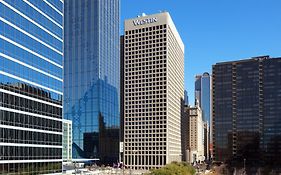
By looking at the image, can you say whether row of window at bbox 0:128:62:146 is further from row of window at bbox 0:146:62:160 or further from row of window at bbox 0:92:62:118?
row of window at bbox 0:92:62:118

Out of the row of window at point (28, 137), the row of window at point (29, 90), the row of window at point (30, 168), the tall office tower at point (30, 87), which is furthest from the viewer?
the row of window at point (29, 90)

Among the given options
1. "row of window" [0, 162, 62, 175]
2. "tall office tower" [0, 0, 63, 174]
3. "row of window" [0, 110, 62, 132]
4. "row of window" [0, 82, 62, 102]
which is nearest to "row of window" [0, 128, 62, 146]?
"tall office tower" [0, 0, 63, 174]

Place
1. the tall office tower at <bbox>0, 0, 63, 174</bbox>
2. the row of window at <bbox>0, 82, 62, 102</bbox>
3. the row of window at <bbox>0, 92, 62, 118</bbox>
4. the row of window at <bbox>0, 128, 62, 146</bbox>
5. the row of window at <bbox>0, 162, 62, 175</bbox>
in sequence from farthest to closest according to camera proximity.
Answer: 1. the row of window at <bbox>0, 82, 62, 102</bbox>
2. the tall office tower at <bbox>0, 0, 63, 174</bbox>
3. the row of window at <bbox>0, 92, 62, 118</bbox>
4. the row of window at <bbox>0, 162, 62, 175</bbox>
5. the row of window at <bbox>0, 128, 62, 146</bbox>

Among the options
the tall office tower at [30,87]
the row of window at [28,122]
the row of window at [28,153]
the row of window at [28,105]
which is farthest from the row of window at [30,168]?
the row of window at [28,105]

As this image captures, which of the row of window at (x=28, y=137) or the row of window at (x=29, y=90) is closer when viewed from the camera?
the row of window at (x=28, y=137)

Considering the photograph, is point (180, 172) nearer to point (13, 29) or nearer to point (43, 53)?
point (43, 53)

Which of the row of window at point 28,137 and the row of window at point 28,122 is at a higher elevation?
the row of window at point 28,122

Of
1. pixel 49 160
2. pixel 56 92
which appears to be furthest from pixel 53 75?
pixel 49 160

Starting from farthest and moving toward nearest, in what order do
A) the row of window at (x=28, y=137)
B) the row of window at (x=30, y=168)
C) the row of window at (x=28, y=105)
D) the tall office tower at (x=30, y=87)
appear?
1. the tall office tower at (x=30, y=87)
2. the row of window at (x=28, y=105)
3. the row of window at (x=30, y=168)
4. the row of window at (x=28, y=137)

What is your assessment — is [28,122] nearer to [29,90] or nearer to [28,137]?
[28,137]

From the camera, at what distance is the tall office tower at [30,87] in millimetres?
77994

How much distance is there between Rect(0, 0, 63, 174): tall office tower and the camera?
77994 mm

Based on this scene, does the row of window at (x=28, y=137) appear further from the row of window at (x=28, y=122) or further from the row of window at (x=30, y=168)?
the row of window at (x=30, y=168)

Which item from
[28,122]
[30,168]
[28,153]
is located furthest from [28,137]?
[30,168]
